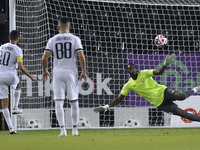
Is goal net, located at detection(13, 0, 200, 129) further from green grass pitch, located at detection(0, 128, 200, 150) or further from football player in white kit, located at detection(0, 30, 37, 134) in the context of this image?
green grass pitch, located at detection(0, 128, 200, 150)

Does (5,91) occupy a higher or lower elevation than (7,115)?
higher

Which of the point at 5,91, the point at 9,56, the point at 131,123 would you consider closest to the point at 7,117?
the point at 5,91

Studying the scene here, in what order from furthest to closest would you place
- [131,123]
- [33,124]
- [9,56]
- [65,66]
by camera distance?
[131,123], [33,124], [9,56], [65,66]

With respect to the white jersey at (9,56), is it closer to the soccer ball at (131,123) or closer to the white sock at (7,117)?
the white sock at (7,117)

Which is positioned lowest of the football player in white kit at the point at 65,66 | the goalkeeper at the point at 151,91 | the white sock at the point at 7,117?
the white sock at the point at 7,117

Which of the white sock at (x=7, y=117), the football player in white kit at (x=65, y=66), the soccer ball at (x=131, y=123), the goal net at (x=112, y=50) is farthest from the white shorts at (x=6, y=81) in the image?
the soccer ball at (x=131, y=123)

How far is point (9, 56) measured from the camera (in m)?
8.09

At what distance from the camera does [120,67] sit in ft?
39.8

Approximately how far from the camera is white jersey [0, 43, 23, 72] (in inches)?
316

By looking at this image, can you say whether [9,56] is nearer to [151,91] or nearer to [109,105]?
[109,105]

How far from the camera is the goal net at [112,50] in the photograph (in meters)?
11.1

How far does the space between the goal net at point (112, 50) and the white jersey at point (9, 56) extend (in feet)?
8.92

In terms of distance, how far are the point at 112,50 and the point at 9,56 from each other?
15.9 ft

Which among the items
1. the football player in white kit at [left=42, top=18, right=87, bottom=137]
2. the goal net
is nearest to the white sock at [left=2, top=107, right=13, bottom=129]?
the football player in white kit at [left=42, top=18, right=87, bottom=137]
